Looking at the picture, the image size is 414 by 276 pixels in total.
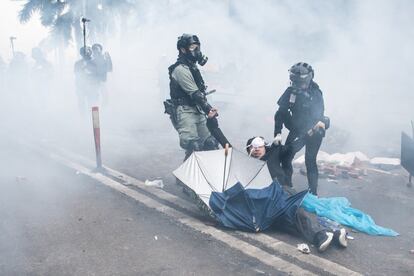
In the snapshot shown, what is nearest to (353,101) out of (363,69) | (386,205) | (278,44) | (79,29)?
(363,69)

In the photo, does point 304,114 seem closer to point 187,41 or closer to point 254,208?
point 187,41

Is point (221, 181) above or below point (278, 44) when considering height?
below

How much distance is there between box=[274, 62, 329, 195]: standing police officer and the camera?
536 cm

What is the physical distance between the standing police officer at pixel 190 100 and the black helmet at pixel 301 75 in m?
1.01

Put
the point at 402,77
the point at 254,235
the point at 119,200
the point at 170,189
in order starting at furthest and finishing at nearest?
the point at 402,77 → the point at 170,189 → the point at 119,200 → the point at 254,235

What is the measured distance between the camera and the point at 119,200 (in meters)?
5.17

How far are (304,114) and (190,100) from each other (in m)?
1.36

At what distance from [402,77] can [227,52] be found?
22.1 ft

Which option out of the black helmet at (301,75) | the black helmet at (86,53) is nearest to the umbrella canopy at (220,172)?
the black helmet at (301,75)

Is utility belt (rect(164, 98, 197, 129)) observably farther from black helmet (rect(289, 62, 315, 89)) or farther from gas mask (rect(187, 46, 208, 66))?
black helmet (rect(289, 62, 315, 89))

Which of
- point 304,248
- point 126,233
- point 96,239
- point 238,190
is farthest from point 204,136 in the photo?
point 304,248

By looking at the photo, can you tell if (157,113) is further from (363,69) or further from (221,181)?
(221,181)

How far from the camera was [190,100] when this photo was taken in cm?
552

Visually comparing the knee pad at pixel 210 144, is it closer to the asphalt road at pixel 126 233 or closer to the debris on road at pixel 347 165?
the asphalt road at pixel 126 233
